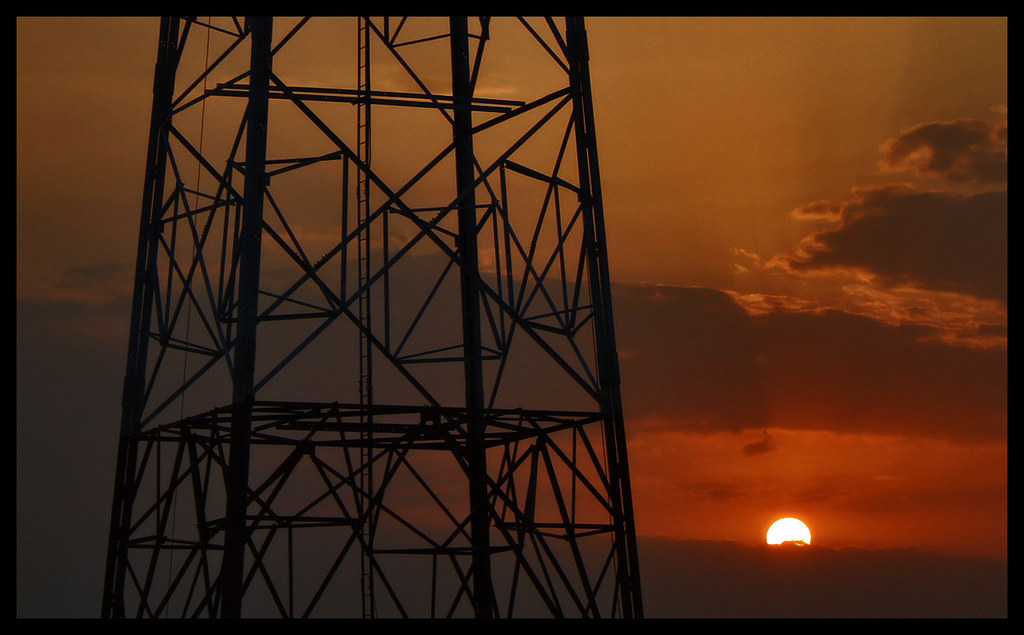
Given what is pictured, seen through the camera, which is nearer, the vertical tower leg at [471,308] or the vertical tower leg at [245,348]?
the vertical tower leg at [245,348]

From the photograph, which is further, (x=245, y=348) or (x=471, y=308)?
(x=471, y=308)

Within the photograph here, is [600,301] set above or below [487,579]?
above

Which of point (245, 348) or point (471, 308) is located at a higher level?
point (471, 308)

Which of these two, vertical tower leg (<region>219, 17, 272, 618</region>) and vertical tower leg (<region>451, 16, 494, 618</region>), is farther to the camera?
vertical tower leg (<region>451, 16, 494, 618</region>)
